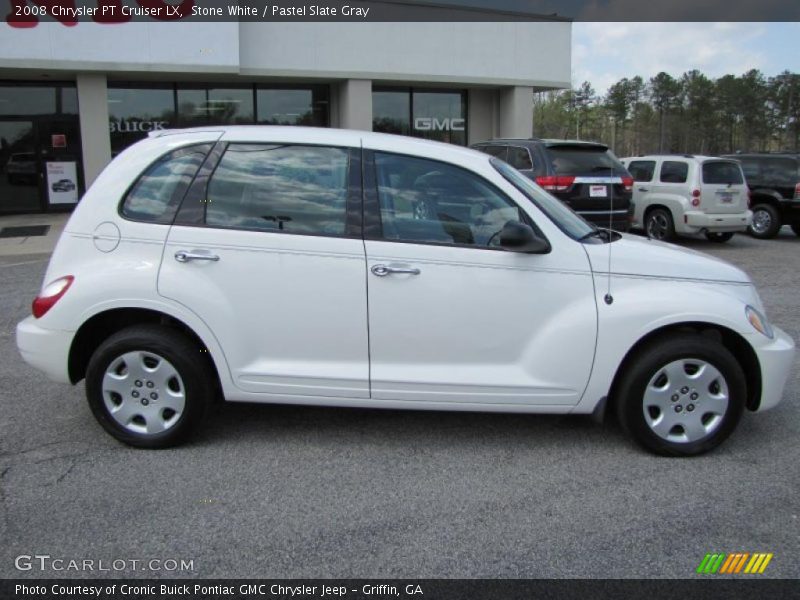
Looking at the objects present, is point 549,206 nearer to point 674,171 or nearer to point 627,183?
point 627,183

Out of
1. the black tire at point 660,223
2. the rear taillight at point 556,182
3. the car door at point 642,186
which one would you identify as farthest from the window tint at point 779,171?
the rear taillight at point 556,182

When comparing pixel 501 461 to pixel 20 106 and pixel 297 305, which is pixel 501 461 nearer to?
pixel 297 305

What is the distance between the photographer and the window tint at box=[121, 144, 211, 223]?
411cm

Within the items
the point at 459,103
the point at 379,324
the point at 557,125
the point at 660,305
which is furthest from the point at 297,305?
the point at 557,125

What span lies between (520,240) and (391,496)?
1.52m

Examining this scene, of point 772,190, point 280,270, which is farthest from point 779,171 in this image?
point 280,270

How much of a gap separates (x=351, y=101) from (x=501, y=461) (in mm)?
16041

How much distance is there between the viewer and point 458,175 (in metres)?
4.13

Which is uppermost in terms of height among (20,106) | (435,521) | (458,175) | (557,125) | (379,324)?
(557,125)

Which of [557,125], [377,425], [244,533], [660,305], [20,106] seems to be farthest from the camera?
[557,125]

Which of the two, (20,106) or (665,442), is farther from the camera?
(20,106)

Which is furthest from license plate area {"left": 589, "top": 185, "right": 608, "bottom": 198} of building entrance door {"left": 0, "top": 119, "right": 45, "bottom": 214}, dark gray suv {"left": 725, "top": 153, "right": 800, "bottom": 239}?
building entrance door {"left": 0, "top": 119, "right": 45, "bottom": 214}

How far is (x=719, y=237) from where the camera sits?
47.6 ft

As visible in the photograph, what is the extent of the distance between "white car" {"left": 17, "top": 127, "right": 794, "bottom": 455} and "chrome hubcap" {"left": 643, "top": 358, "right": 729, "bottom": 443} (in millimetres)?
11
